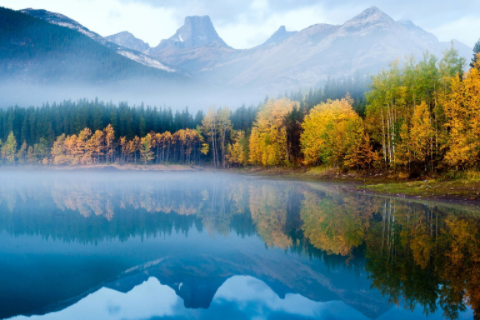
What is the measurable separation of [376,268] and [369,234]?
4542mm

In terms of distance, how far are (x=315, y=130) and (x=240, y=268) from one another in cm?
5077

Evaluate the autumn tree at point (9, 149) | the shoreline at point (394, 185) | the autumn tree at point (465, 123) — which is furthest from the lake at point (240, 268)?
the autumn tree at point (9, 149)

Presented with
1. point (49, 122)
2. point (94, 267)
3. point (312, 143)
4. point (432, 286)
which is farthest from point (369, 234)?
point (49, 122)

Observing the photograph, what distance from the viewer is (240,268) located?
10.1 meters

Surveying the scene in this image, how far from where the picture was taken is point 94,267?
392 inches

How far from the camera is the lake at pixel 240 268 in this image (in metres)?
7.43

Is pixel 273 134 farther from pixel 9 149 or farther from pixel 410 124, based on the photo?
pixel 9 149

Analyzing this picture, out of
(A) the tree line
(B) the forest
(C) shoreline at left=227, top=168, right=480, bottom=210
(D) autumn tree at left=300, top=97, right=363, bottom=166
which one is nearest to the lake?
(C) shoreline at left=227, top=168, right=480, bottom=210

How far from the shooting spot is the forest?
111 ft

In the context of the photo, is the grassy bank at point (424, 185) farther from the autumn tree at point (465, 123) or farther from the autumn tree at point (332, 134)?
the autumn tree at point (332, 134)

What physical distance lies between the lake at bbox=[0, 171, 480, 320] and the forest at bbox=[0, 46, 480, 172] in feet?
64.4

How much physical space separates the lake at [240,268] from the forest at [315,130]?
1964cm

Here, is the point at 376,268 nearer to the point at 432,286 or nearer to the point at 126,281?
the point at 432,286

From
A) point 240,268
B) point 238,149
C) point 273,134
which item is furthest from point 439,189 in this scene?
point 238,149
